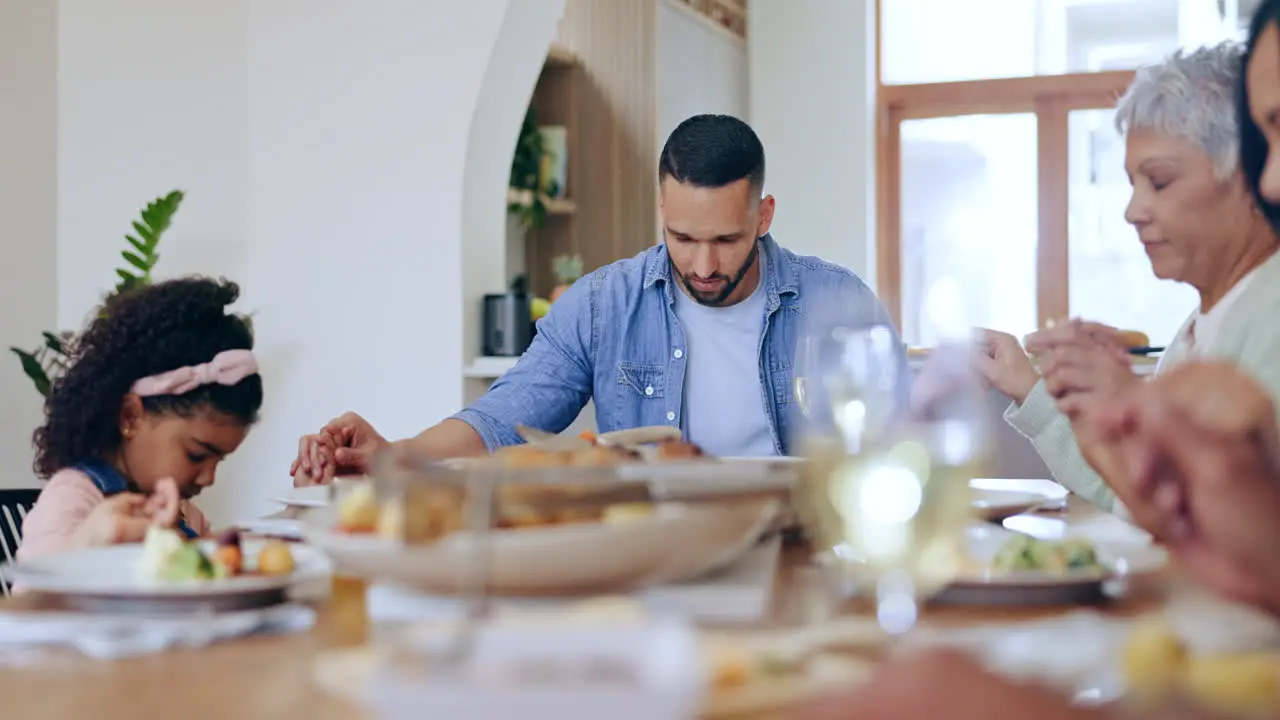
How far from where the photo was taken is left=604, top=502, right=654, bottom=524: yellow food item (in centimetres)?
79

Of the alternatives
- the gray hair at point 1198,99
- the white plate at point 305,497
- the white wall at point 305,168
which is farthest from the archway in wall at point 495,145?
the gray hair at point 1198,99

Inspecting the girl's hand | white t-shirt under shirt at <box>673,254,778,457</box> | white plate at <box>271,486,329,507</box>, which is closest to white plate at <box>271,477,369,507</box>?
white plate at <box>271,486,329,507</box>

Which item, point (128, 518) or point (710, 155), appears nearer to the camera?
point (128, 518)

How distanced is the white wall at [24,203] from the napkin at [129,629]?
305 centimetres

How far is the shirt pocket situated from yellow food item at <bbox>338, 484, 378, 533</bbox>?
144cm

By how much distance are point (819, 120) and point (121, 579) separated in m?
6.44

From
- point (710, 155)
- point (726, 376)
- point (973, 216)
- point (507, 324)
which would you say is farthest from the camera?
point (973, 216)

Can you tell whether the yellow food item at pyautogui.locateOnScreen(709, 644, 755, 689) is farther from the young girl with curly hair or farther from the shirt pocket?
the shirt pocket

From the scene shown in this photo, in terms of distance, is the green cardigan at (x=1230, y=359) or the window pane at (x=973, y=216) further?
the window pane at (x=973, y=216)

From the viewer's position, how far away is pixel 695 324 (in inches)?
94.0

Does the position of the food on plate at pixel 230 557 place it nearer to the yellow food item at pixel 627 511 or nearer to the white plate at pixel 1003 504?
the yellow food item at pixel 627 511

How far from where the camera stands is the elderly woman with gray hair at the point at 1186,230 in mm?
1620

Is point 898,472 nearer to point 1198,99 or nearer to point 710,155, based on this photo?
point 1198,99

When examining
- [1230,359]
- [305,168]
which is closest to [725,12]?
[305,168]
